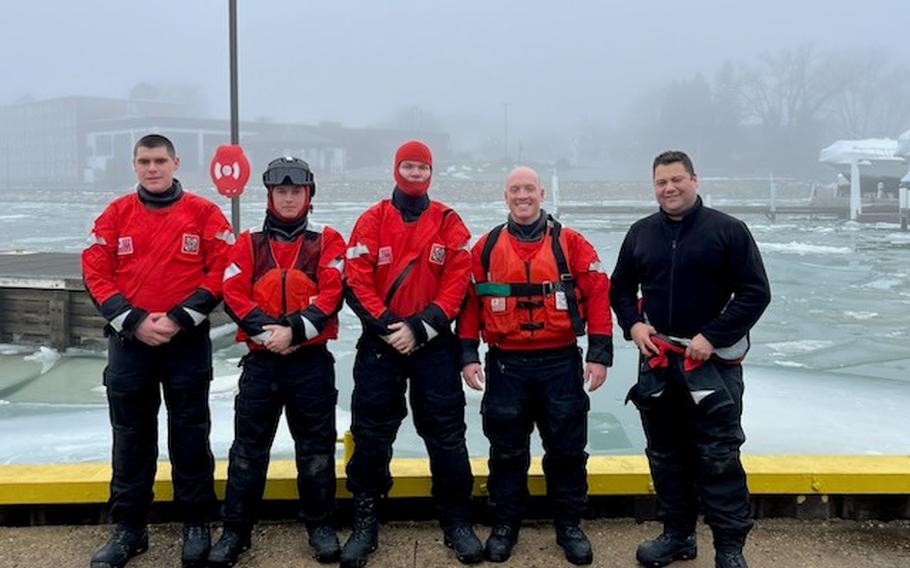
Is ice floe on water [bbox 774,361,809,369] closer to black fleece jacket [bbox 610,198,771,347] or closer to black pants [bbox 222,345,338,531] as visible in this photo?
black fleece jacket [bbox 610,198,771,347]

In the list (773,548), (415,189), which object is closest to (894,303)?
(773,548)

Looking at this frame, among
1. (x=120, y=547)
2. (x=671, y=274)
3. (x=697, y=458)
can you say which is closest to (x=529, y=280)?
(x=671, y=274)

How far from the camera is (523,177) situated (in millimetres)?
3023

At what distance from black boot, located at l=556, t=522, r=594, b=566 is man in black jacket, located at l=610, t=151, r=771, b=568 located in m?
0.20

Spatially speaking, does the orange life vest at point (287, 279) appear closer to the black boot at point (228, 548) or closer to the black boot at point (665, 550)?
the black boot at point (228, 548)

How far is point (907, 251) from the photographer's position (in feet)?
73.6

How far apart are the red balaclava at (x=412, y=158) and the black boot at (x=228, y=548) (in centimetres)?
148

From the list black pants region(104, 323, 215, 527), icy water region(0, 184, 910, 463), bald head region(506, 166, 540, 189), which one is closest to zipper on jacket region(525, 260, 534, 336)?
bald head region(506, 166, 540, 189)

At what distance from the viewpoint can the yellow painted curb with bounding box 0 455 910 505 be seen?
3.11 metres

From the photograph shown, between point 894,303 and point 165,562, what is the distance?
12371 millimetres

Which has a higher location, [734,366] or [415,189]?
A: [415,189]

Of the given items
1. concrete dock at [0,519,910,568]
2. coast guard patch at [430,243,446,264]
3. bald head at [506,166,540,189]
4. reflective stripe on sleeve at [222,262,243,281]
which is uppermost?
bald head at [506,166,540,189]

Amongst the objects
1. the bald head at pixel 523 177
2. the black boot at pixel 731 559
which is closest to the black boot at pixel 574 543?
the black boot at pixel 731 559

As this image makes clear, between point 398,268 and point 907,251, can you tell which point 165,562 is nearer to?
point 398,268
